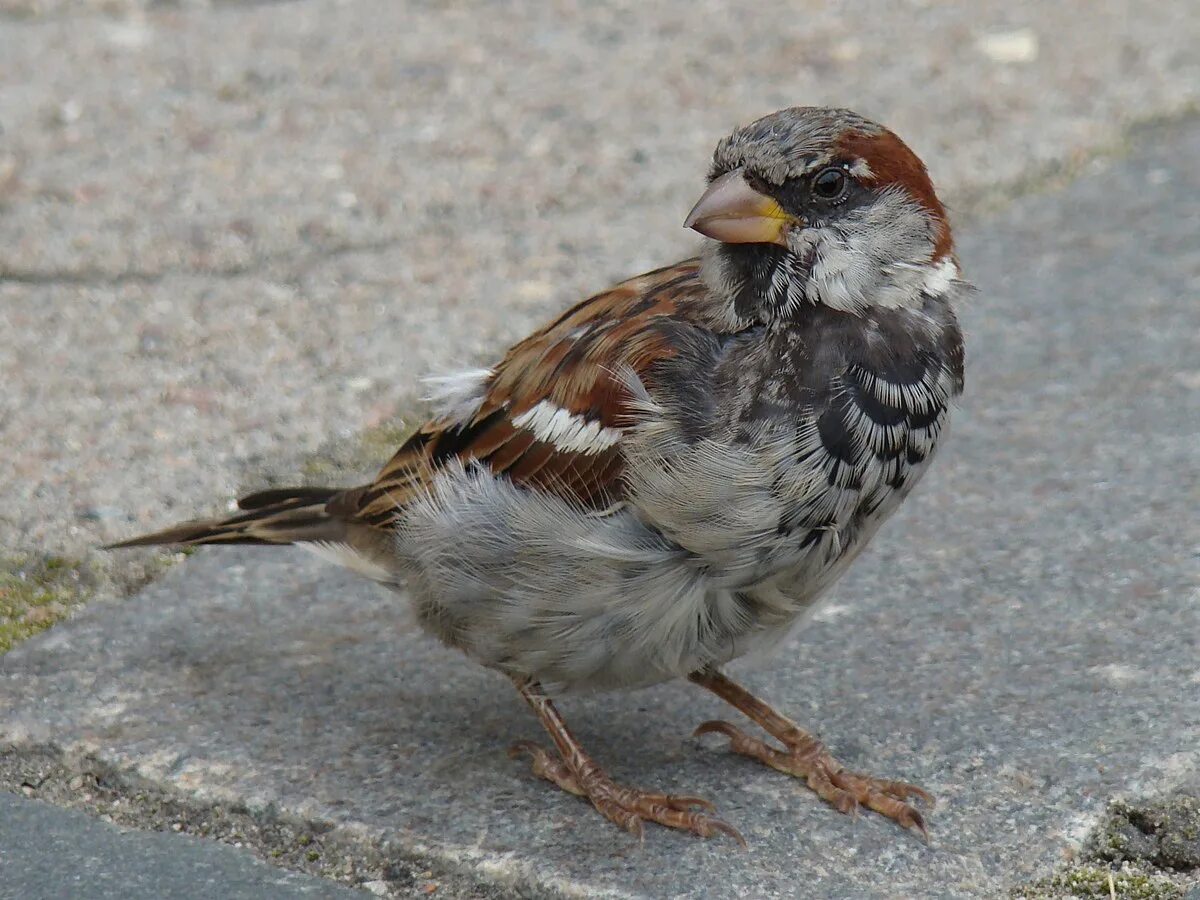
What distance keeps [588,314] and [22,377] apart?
148 centimetres

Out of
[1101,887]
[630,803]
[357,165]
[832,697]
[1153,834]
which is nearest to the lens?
[1101,887]

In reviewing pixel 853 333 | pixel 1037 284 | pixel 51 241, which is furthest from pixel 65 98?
pixel 853 333

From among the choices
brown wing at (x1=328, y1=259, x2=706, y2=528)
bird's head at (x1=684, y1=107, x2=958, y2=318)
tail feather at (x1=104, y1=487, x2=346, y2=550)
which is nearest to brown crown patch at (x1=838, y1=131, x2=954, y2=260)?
bird's head at (x1=684, y1=107, x2=958, y2=318)

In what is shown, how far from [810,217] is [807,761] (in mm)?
864

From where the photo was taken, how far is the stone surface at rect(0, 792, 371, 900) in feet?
7.87

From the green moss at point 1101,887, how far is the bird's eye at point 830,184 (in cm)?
109

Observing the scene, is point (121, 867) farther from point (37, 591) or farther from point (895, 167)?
point (895, 167)

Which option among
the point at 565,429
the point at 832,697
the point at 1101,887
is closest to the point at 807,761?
the point at 832,697

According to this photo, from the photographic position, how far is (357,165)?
4770mm

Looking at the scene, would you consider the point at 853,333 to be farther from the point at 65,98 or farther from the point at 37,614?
the point at 65,98

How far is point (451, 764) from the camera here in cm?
287

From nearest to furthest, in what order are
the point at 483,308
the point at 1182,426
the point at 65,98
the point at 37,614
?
the point at 37,614
the point at 1182,426
the point at 483,308
the point at 65,98

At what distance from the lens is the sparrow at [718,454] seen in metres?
2.64

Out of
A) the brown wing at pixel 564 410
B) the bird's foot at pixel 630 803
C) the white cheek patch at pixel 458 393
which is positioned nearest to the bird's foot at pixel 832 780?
the bird's foot at pixel 630 803
